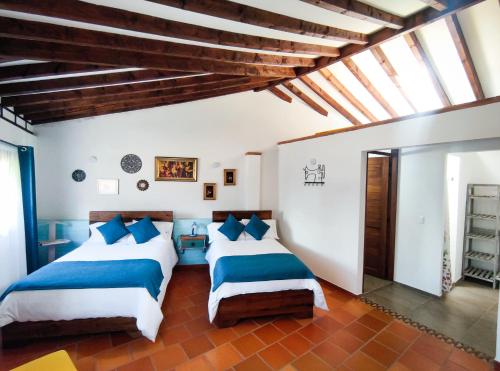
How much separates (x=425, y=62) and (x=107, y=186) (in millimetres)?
5382

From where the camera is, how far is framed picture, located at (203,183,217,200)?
4.55m

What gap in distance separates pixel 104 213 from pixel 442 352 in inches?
196

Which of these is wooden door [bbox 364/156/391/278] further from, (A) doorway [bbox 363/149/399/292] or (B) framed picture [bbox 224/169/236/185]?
(B) framed picture [bbox 224/169/236/185]

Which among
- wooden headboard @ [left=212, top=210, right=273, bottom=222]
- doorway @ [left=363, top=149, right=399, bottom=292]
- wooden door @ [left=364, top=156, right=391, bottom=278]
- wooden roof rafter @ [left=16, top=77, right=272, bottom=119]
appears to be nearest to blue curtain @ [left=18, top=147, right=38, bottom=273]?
wooden roof rafter @ [left=16, top=77, right=272, bottom=119]

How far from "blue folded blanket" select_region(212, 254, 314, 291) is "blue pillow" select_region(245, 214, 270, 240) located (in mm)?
1000

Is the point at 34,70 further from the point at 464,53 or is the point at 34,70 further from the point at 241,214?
the point at 464,53

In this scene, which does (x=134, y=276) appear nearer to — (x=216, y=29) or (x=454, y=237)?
(x=216, y=29)

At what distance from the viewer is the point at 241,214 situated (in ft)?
14.9

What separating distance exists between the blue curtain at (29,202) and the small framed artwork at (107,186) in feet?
2.97

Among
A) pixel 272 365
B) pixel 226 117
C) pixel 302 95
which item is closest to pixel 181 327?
pixel 272 365

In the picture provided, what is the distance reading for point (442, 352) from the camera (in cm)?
228

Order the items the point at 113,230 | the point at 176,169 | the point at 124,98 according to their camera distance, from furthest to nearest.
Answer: the point at 176,169 < the point at 113,230 < the point at 124,98

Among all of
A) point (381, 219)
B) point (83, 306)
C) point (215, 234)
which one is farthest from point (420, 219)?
point (83, 306)

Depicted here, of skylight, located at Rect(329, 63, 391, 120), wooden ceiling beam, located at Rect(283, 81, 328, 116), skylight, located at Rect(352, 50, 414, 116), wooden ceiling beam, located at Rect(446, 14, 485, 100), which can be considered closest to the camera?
wooden ceiling beam, located at Rect(446, 14, 485, 100)
